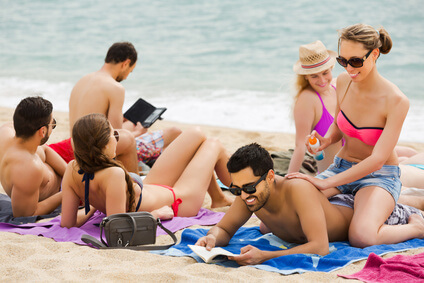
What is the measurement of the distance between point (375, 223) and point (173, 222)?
1513mm

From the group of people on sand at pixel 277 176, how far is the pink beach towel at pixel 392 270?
0.99 feet

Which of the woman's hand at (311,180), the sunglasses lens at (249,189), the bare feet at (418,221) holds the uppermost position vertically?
the sunglasses lens at (249,189)

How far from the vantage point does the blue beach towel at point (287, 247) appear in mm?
3105

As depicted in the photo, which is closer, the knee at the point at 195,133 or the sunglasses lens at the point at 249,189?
the sunglasses lens at the point at 249,189

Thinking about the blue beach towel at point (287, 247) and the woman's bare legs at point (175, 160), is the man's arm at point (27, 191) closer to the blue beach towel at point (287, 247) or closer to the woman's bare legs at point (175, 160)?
the woman's bare legs at point (175, 160)

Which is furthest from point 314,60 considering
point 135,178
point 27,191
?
point 27,191

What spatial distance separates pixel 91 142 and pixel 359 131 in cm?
186

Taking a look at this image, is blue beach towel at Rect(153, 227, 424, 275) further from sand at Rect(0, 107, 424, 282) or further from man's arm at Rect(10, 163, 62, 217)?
man's arm at Rect(10, 163, 62, 217)

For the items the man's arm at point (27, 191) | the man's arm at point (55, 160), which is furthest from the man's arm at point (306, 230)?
the man's arm at point (55, 160)

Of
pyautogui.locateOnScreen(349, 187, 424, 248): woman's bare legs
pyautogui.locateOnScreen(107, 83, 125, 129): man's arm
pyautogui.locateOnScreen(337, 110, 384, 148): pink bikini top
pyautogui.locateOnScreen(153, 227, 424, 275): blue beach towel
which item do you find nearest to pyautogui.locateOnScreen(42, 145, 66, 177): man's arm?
pyautogui.locateOnScreen(107, 83, 125, 129): man's arm

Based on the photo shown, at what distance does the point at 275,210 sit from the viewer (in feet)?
11.1

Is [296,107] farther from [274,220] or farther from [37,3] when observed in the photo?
[37,3]

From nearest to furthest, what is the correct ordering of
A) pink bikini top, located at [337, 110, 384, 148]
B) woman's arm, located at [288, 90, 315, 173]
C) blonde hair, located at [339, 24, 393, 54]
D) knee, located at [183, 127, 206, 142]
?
1. blonde hair, located at [339, 24, 393, 54]
2. pink bikini top, located at [337, 110, 384, 148]
3. knee, located at [183, 127, 206, 142]
4. woman's arm, located at [288, 90, 315, 173]

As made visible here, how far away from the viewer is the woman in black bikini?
3529mm
